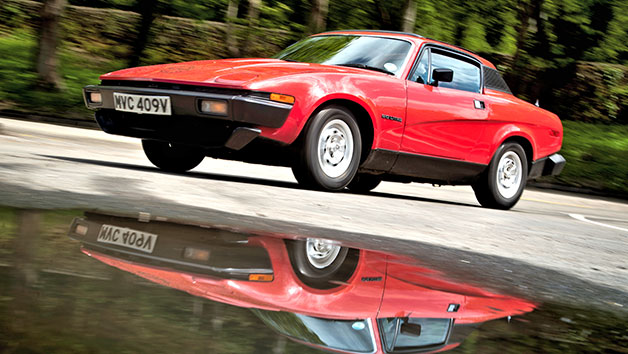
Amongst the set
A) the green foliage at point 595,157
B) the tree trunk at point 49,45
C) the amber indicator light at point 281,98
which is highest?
the amber indicator light at point 281,98

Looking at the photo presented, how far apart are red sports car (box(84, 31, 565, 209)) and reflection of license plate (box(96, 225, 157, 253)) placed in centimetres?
249

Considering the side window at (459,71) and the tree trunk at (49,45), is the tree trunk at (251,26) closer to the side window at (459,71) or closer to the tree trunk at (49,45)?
the tree trunk at (49,45)

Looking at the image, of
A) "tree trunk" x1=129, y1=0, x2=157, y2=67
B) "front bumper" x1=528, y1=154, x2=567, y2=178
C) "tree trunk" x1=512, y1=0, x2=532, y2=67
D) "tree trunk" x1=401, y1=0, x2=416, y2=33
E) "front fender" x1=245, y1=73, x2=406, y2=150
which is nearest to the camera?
"front fender" x1=245, y1=73, x2=406, y2=150

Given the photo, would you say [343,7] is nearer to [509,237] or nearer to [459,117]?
[459,117]

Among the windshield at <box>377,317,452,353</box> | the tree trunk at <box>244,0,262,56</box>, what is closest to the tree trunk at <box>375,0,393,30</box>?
the tree trunk at <box>244,0,262,56</box>

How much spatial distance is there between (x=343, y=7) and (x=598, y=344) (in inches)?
902

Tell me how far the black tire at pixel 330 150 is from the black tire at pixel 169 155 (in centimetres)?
127

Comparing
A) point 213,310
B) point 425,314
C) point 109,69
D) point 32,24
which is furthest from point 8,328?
point 32,24

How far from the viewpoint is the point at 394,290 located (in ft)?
9.64

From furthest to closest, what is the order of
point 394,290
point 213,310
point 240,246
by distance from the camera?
point 240,246 → point 394,290 → point 213,310

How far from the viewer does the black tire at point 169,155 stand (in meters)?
7.34

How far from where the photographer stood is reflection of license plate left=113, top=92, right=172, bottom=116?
6074 millimetres

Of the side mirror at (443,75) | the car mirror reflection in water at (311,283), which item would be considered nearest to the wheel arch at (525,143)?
the side mirror at (443,75)

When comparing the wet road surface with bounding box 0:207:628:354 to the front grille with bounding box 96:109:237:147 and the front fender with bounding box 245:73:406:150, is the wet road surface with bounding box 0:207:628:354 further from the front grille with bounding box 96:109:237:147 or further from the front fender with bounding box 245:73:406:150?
the front fender with bounding box 245:73:406:150
